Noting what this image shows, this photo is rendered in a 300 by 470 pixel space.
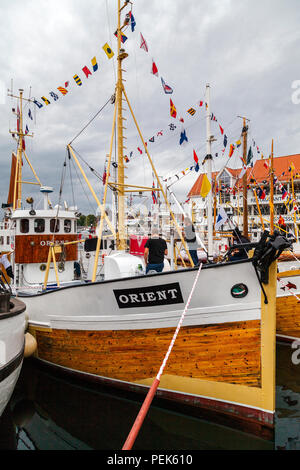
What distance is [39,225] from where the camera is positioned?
9727mm

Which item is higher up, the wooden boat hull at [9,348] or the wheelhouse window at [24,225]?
the wheelhouse window at [24,225]

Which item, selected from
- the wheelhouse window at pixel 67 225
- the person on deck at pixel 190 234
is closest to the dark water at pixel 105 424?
the person on deck at pixel 190 234

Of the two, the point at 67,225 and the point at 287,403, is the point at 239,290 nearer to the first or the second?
the point at 287,403

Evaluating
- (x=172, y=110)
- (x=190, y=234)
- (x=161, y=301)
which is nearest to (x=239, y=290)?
(x=161, y=301)

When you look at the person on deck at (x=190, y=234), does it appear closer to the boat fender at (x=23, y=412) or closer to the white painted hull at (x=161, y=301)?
the white painted hull at (x=161, y=301)

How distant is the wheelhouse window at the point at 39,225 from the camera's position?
9645 millimetres

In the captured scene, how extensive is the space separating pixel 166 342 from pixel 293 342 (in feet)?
18.3

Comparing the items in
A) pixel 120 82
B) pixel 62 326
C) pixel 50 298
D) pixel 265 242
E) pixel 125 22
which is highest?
pixel 125 22

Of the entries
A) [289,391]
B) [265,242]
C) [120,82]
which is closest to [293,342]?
[289,391]

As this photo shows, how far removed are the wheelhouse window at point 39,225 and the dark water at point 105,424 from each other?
15.9 ft

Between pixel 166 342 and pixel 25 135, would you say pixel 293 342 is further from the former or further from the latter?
pixel 25 135

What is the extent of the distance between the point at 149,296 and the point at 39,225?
19.8ft

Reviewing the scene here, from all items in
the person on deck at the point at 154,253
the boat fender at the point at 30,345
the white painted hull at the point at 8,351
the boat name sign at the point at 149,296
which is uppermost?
the person on deck at the point at 154,253

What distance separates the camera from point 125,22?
7.06 meters
